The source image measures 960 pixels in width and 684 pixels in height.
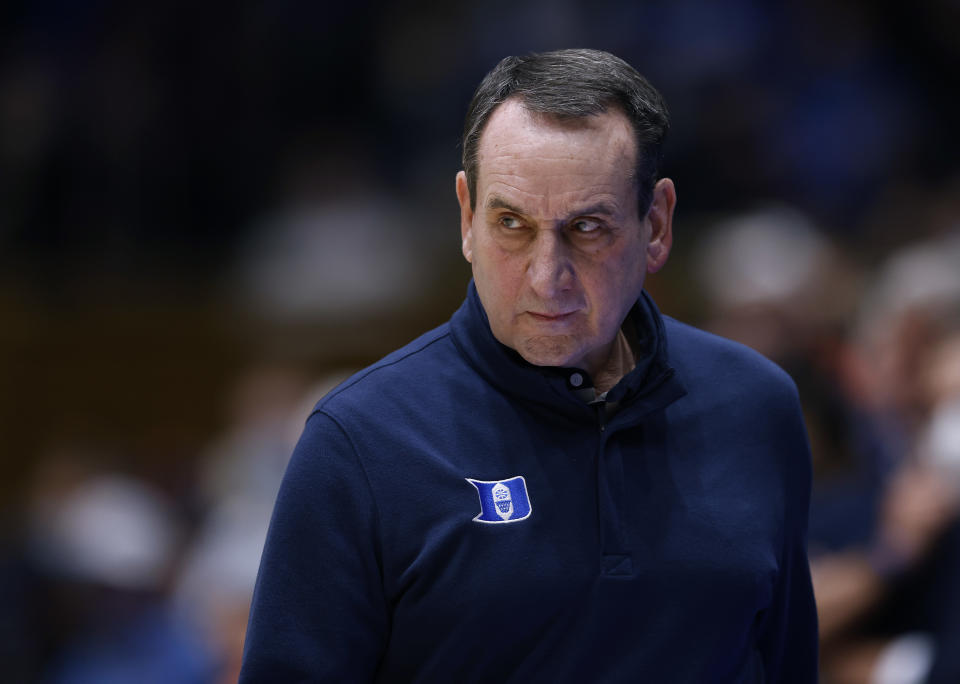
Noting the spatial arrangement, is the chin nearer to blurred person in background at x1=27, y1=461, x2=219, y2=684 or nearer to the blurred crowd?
the blurred crowd

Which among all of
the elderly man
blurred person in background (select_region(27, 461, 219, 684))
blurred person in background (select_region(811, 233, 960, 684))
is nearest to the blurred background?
blurred person in background (select_region(27, 461, 219, 684))

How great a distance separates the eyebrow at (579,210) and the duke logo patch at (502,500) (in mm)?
379

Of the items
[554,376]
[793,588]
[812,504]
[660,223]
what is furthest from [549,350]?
[812,504]

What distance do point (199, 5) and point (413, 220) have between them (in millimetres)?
1704

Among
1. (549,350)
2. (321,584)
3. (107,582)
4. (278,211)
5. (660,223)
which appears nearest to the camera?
(321,584)

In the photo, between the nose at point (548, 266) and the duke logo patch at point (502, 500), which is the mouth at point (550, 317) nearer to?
the nose at point (548, 266)

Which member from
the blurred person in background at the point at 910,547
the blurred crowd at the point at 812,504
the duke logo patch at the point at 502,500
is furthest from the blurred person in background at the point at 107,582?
the duke logo patch at the point at 502,500

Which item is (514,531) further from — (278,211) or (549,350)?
Answer: (278,211)

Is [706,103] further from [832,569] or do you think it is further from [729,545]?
[729,545]

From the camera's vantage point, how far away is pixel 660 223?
202 centimetres

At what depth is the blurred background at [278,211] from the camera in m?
5.66

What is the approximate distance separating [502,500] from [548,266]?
1.09 feet

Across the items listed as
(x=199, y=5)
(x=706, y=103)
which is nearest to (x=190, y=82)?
(x=199, y=5)

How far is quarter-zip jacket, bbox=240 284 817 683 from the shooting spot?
1.80 metres
